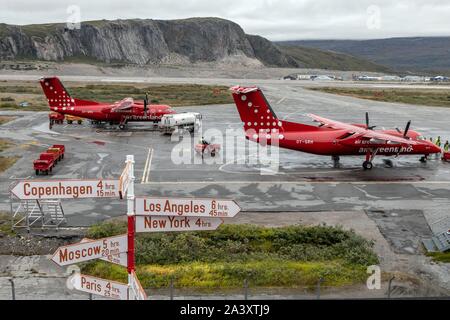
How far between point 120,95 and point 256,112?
6072 cm

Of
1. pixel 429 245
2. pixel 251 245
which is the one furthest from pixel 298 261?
pixel 429 245

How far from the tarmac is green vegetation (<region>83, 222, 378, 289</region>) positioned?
8.08 ft

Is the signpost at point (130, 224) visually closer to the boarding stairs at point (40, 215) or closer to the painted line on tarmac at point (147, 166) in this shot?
the boarding stairs at point (40, 215)

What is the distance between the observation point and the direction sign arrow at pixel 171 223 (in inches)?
374

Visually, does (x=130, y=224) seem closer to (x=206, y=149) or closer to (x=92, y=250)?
(x=92, y=250)

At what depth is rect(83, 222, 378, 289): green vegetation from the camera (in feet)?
A: 63.4

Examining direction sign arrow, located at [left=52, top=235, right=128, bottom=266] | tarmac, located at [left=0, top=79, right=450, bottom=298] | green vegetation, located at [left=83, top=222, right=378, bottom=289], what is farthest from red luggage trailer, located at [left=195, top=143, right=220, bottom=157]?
direction sign arrow, located at [left=52, top=235, right=128, bottom=266]

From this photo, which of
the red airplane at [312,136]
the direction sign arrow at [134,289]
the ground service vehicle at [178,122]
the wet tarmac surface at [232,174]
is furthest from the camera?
the ground service vehicle at [178,122]

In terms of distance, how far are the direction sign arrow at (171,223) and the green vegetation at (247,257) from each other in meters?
8.64

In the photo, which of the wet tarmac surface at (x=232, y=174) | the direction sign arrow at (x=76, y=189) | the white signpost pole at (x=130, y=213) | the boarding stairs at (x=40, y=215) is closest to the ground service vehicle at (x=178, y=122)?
the wet tarmac surface at (x=232, y=174)

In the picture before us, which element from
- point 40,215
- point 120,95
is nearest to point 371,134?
point 40,215

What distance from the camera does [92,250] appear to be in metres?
9.12

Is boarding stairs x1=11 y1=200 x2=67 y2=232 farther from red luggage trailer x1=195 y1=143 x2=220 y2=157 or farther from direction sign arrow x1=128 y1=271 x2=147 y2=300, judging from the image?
red luggage trailer x1=195 y1=143 x2=220 y2=157

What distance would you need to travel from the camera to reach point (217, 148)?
4547 cm
